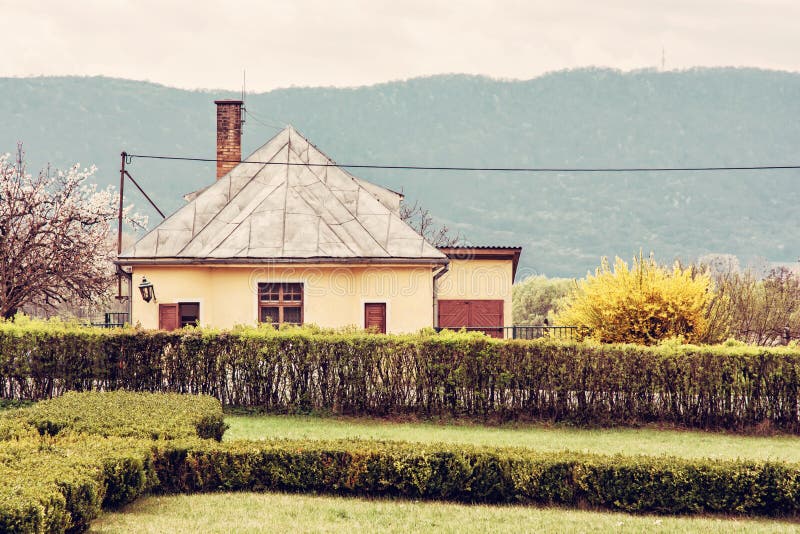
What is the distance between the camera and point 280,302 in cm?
2652

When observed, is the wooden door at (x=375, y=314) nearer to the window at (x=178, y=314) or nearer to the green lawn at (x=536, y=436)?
the window at (x=178, y=314)

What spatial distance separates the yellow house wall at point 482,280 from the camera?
33.1 metres

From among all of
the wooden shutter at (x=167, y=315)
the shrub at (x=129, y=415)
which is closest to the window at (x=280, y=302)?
the wooden shutter at (x=167, y=315)

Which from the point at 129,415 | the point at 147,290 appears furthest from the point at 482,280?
the point at 129,415

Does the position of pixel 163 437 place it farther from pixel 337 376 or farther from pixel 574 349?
pixel 574 349

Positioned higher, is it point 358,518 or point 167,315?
point 167,315

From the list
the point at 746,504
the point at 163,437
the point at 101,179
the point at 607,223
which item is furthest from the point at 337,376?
the point at 607,223

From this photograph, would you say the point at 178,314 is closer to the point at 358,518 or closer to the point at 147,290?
the point at 147,290

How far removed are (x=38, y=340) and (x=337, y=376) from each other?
6206 millimetres

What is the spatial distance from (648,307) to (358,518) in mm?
14846

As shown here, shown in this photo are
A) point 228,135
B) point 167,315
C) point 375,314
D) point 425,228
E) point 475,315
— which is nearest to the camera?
point 167,315

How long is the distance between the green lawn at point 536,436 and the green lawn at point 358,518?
15.2ft

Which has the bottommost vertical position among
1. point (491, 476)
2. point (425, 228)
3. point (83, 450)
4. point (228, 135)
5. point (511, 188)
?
point (491, 476)

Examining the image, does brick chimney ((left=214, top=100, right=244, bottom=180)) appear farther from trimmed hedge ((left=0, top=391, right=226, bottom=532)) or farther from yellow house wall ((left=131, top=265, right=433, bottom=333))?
trimmed hedge ((left=0, top=391, right=226, bottom=532))
